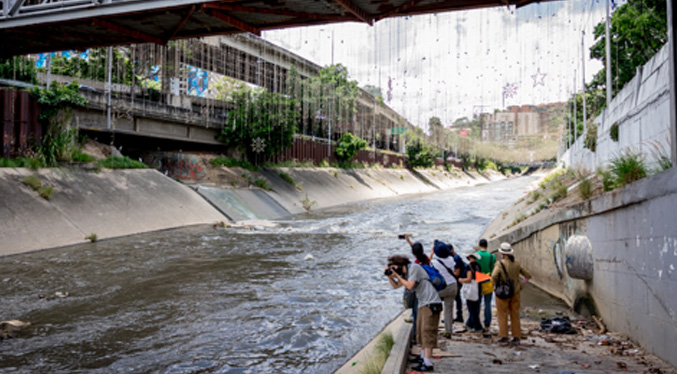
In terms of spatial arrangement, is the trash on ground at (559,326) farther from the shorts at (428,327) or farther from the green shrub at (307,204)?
→ the green shrub at (307,204)

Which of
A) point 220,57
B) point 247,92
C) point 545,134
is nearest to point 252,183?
point 247,92

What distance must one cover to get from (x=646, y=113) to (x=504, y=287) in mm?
Result: 9366

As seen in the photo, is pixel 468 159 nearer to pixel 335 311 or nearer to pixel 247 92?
pixel 247 92

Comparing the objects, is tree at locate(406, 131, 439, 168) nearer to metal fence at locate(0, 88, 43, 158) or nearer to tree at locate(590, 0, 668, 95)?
tree at locate(590, 0, 668, 95)

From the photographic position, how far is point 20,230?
54.7 feet

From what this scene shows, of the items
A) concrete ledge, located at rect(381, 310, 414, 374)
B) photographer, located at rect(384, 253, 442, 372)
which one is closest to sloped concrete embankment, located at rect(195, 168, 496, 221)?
concrete ledge, located at rect(381, 310, 414, 374)

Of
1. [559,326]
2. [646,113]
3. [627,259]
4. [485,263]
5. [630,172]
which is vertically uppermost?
[646,113]

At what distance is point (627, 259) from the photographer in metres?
7.82

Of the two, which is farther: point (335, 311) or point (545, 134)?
point (545, 134)

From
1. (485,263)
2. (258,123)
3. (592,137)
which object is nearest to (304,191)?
(258,123)

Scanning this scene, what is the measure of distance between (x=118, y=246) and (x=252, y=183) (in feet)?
60.3

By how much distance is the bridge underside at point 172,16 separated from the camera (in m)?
12.0

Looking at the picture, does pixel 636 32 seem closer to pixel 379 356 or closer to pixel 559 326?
pixel 559 326

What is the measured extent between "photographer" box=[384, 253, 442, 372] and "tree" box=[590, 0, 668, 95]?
18.7 metres
